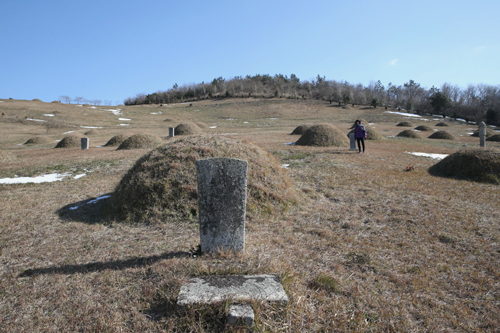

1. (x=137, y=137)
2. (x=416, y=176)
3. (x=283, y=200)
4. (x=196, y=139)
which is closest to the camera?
(x=283, y=200)

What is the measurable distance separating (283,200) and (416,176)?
598 centimetres

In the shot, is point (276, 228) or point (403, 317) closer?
point (403, 317)

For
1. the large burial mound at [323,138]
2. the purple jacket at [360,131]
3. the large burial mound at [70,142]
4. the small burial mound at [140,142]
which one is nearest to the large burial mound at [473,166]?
the purple jacket at [360,131]

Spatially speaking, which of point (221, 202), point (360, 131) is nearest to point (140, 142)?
point (360, 131)

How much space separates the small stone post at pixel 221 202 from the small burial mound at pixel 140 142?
14.5 metres

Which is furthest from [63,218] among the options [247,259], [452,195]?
[452,195]

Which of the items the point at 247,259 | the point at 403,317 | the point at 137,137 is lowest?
the point at 403,317

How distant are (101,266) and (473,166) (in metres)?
11.5

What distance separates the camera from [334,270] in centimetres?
379

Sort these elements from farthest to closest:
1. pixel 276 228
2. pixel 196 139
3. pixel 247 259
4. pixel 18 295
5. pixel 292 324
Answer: pixel 196 139 → pixel 276 228 → pixel 247 259 → pixel 18 295 → pixel 292 324

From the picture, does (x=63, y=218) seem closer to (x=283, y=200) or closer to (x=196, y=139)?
(x=196, y=139)

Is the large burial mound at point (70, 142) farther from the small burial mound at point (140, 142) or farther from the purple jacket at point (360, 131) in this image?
the purple jacket at point (360, 131)

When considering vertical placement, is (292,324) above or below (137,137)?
below

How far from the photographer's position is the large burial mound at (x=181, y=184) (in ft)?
18.7
